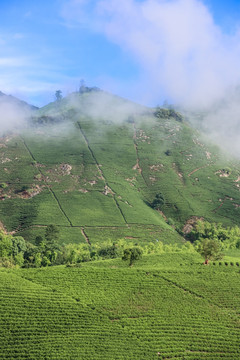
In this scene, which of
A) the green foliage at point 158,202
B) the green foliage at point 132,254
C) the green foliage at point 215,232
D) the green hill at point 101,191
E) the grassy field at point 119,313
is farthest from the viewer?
the green foliage at point 158,202

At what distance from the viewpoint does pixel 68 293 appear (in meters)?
70.4

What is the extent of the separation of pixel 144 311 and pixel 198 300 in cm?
1488

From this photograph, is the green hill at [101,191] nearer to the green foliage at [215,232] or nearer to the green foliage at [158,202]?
the green foliage at [158,202]

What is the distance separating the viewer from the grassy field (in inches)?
2259

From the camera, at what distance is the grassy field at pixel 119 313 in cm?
5738

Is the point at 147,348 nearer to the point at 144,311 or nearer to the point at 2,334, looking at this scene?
the point at 144,311

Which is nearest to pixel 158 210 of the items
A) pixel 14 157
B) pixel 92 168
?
pixel 92 168

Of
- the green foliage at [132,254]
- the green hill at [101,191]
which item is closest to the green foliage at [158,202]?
the green hill at [101,191]

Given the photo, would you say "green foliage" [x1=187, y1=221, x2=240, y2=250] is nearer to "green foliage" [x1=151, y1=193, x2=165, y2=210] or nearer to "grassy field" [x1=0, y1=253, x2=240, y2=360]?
"green foliage" [x1=151, y1=193, x2=165, y2=210]

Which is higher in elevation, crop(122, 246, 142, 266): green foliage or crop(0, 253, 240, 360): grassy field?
crop(122, 246, 142, 266): green foliage

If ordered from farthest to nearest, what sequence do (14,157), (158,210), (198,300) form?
(14,157) → (158,210) → (198,300)

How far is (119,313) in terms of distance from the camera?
66.2 meters

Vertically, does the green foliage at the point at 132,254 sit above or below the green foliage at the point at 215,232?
below

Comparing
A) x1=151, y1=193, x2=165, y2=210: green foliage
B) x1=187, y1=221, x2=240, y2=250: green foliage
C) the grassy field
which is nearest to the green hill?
x1=151, y1=193, x2=165, y2=210: green foliage
